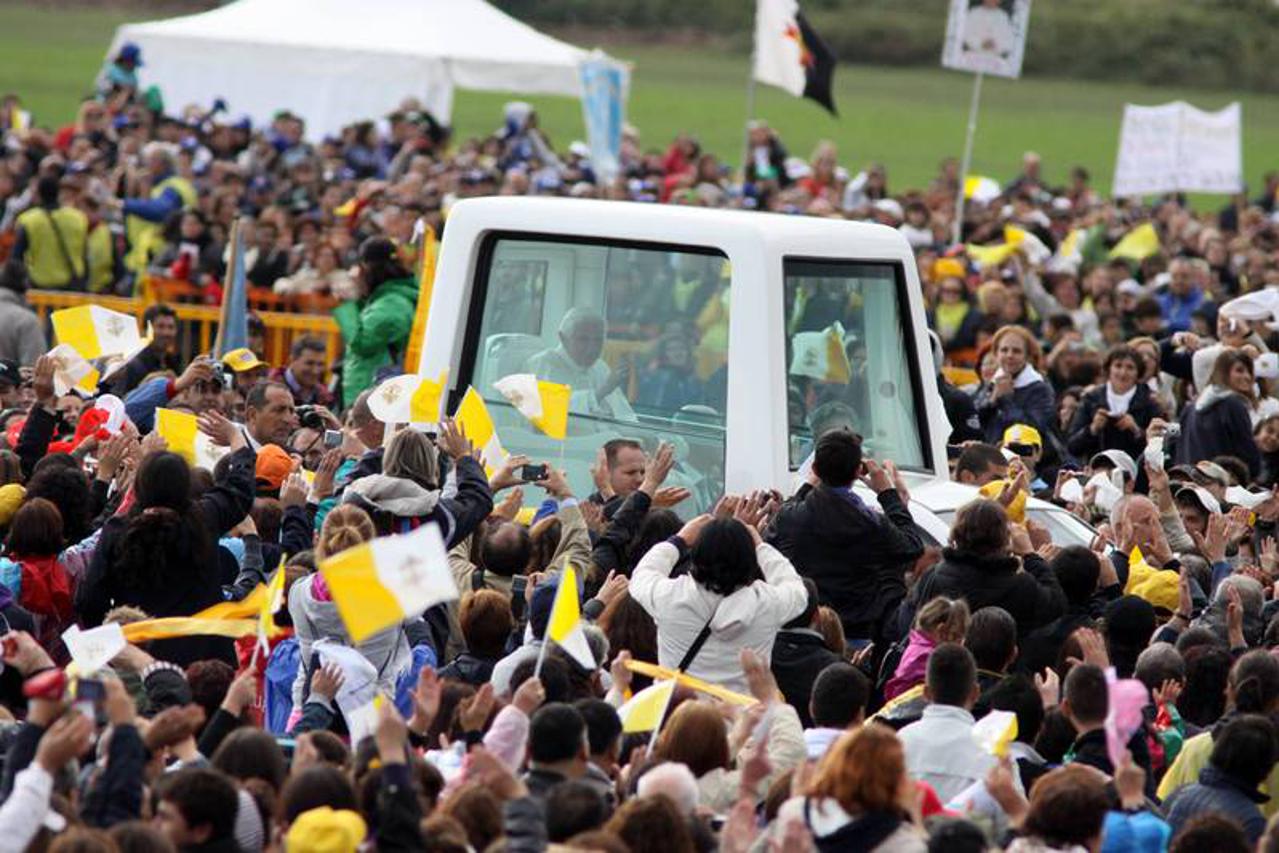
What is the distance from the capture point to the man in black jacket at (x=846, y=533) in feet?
28.1

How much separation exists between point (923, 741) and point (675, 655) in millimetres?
1113

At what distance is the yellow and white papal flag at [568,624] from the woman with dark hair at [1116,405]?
21.7ft

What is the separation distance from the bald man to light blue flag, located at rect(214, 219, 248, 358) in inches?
222

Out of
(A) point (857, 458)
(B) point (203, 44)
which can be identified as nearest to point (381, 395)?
(A) point (857, 458)

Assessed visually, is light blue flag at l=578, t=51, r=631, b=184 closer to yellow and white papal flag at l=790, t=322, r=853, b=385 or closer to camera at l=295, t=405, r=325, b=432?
camera at l=295, t=405, r=325, b=432

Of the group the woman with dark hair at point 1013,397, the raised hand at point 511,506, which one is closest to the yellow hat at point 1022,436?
the woman with dark hair at point 1013,397

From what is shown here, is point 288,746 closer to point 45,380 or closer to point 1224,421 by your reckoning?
point 45,380

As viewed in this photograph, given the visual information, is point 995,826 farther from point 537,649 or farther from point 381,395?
point 381,395

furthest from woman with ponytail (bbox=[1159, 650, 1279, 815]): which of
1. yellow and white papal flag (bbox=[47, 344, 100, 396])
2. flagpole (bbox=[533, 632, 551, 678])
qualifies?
yellow and white papal flag (bbox=[47, 344, 100, 396])

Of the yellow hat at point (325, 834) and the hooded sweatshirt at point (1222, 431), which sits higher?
the yellow hat at point (325, 834)

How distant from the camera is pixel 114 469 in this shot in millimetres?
9547

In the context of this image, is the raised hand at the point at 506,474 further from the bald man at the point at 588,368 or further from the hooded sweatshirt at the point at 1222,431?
the hooded sweatshirt at the point at 1222,431

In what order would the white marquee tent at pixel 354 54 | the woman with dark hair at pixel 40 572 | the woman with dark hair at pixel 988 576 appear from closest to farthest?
the woman with dark hair at pixel 988 576, the woman with dark hair at pixel 40 572, the white marquee tent at pixel 354 54

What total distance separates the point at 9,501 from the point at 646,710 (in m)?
3.41
